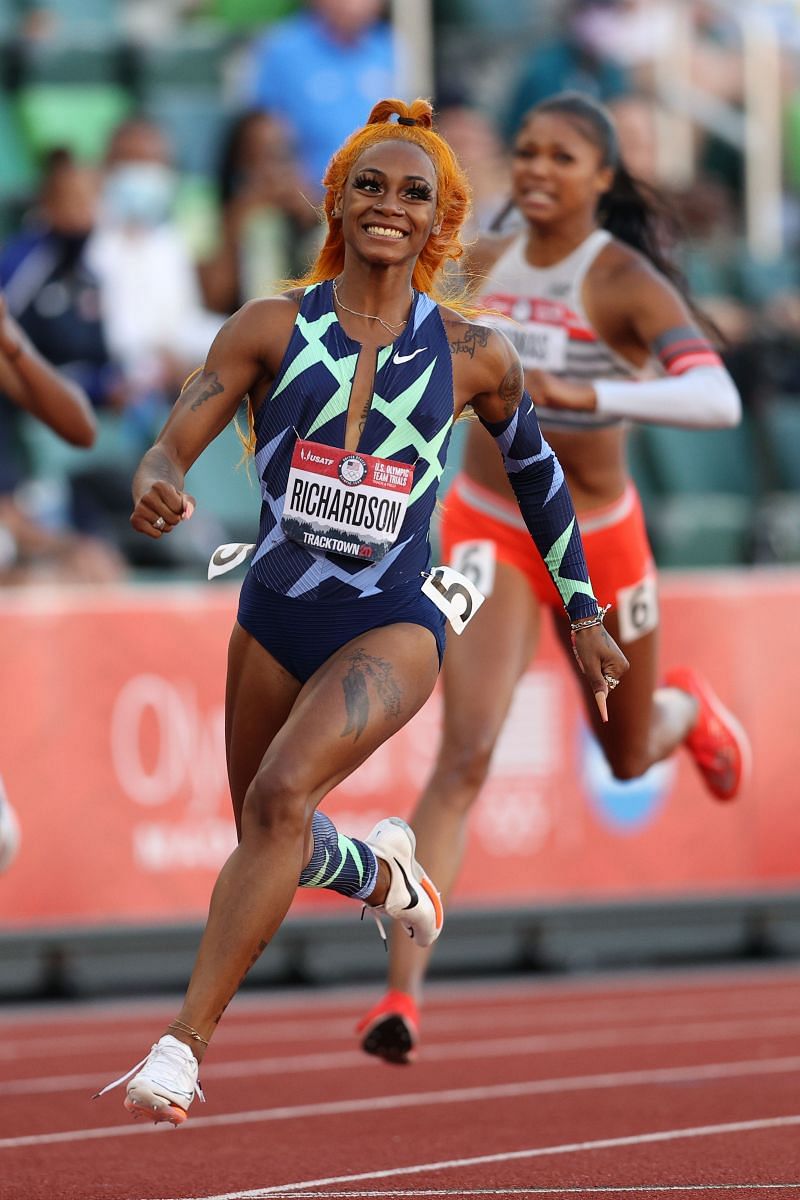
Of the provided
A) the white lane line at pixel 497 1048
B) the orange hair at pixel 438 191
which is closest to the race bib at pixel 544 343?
the orange hair at pixel 438 191

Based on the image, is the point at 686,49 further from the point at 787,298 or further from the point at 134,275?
the point at 134,275

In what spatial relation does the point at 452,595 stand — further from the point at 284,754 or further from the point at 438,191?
the point at 438,191

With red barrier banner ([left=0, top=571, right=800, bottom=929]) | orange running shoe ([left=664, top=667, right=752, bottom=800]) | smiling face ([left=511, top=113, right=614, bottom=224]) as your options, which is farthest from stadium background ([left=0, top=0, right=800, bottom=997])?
smiling face ([left=511, top=113, right=614, bottom=224])

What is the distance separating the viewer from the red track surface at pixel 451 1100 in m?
5.65

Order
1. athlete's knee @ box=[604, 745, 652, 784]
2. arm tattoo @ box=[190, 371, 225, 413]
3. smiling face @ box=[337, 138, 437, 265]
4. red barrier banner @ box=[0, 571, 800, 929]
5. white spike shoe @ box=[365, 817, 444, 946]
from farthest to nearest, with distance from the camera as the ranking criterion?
red barrier banner @ box=[0, 571, 800, 929]
athlete's knee @ box=[604, 745, 652, 784]
white spike shoe @ box=[365, 817, 444, 946]
smiling face @ box=[337, 138, 437, 265]
arm tattoo @ box=[190, 371, 225, 413]

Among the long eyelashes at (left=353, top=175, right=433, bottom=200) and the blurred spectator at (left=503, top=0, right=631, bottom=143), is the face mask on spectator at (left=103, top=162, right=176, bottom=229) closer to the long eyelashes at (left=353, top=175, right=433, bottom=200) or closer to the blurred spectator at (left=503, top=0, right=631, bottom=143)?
the blurred spectator at (left=503, top=0, right=631, bottom=143)

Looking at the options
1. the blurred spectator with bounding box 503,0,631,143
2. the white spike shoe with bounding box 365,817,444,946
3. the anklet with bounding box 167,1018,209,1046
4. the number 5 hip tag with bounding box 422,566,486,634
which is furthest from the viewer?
the blurred spectator with bounding box 503,0,631,143

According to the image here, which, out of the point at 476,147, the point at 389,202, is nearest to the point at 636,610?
the point at 389,202

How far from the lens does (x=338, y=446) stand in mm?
5301

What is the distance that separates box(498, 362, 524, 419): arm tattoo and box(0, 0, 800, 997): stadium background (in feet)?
15.6

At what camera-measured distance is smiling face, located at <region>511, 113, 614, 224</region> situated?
23.3 feet

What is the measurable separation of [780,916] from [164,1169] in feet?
19.4

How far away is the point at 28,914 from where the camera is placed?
989cm

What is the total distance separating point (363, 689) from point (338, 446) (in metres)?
0.56
